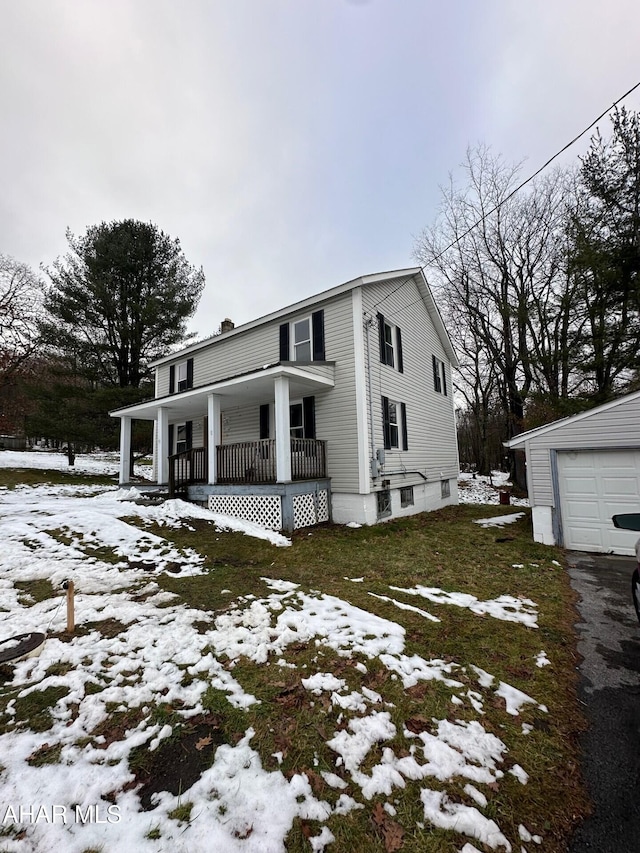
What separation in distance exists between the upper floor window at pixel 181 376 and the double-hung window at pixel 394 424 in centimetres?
865

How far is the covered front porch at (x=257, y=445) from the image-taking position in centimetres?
942

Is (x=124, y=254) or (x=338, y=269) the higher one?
(x=124, y=254)

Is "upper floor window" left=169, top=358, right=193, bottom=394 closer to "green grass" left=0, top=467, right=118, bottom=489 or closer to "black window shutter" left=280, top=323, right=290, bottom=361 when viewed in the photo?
"black window shutter" left=280, top=323, right=290, bottom=361

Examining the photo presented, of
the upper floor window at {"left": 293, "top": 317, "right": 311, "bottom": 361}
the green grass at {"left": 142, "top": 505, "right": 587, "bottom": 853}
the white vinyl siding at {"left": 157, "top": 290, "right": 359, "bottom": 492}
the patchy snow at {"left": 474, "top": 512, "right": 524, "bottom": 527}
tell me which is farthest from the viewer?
the upper floor window at {"left": 293, "top": 317, "right": 311, "bottom": 361}

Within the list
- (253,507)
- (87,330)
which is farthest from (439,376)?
(87,330)

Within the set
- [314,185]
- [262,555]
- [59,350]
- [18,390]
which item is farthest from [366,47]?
[18,390]

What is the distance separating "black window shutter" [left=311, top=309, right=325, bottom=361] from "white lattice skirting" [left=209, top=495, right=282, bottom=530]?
4.79 metres

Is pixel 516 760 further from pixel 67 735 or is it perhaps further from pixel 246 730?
pixel 67 735

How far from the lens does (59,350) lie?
19.2m

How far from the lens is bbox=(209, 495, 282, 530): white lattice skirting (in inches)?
371

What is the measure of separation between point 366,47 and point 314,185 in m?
6.70

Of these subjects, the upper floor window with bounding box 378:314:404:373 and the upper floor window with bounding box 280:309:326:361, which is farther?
the upper floor window with bounding box 378:314:404:373

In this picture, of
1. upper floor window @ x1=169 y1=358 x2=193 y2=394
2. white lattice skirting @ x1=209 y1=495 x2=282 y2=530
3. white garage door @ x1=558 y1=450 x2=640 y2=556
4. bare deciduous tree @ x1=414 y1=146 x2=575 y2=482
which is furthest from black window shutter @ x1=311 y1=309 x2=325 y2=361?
bare deciduous tree @ x1=414 y1=146 x2=575 y2=482

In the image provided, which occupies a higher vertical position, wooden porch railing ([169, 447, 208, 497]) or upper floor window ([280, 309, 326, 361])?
upper floor window ([280, 309, 326, 361])
